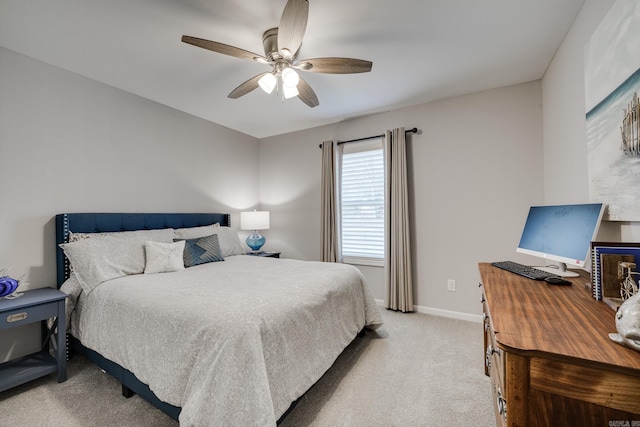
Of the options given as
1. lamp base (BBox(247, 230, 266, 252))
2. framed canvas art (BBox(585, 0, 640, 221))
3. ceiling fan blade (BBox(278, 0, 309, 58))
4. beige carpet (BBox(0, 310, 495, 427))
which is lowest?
beige carpet (BBox(0, 310, 495, 427))

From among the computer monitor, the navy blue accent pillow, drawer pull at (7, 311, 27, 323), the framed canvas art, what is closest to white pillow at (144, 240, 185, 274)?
the navy blue accent pillow

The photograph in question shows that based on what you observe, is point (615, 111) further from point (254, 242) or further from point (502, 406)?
point (254, 242)


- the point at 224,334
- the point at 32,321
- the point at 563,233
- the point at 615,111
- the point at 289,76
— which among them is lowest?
the point at 32,321

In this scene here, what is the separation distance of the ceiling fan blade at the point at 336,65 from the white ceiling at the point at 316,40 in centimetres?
26

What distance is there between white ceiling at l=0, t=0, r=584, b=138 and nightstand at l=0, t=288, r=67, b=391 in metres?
1.96

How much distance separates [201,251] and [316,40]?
2289 millimetres

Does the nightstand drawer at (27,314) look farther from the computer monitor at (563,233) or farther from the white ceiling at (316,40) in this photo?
the computer monitor at (563,233)

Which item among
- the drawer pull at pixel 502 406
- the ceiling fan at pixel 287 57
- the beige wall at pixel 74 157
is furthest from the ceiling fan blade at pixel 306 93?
the drawer pull at pixel 502 406

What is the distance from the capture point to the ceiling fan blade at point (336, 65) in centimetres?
183

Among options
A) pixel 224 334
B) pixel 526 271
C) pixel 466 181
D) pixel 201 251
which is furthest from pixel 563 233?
pixel 201 251

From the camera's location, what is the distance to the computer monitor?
1313mm

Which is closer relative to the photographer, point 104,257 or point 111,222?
point 104,257

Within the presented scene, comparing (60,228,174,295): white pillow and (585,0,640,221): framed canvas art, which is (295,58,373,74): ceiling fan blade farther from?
(60,228,174,295): white pillow

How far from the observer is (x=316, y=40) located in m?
2.00
